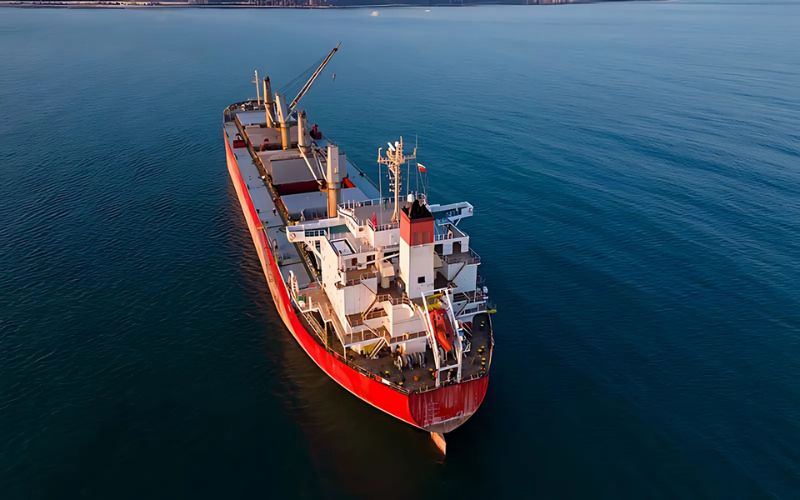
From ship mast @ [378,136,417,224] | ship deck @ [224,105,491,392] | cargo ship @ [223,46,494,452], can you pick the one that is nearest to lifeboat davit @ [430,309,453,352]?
cargo ship @ [223,46,494,452]

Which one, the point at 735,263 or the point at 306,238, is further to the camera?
the point at 735,263

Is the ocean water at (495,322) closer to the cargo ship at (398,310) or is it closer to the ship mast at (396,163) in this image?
the cargo ship at (398,310)

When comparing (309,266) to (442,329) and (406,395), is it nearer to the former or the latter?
(442,329)

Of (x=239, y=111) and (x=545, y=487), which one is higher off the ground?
(x=239, y=111)

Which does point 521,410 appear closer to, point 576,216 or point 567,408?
point 567,408

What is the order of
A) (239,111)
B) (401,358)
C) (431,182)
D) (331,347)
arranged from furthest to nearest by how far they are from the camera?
(239,111), (431,182), (331,347), (401,358)

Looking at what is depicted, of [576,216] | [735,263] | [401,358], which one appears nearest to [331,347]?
[401,358]

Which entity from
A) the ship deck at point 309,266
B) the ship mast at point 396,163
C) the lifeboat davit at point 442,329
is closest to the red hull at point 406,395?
the ship deck at point 309,266

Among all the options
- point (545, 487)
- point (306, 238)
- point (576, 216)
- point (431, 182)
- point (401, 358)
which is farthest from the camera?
point (431, 182)

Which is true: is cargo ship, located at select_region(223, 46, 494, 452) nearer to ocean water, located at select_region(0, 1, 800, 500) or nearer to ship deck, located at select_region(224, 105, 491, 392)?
ship deck, located at select_region(224, 105, 491, 392)
